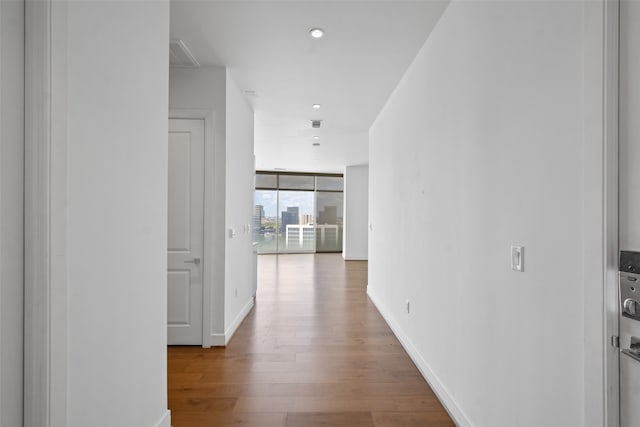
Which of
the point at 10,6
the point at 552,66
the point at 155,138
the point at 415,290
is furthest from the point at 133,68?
the point at 415,290

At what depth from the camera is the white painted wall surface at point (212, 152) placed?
10.7ft

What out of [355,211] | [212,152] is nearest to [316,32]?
[212,152]

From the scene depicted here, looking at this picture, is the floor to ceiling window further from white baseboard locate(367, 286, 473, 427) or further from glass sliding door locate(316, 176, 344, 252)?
white baseboard locate(367, 286, 473, 427)

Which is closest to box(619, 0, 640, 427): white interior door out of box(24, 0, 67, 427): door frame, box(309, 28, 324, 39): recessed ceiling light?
box(24, 0, 67, 427): door frame

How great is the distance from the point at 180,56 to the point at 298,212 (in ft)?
27.9

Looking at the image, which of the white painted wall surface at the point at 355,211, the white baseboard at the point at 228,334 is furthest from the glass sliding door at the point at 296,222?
the white baseboard at the point at 228,334

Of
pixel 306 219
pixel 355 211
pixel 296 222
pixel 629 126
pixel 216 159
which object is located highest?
pixel 216 159

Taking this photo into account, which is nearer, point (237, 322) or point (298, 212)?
point (237, 322)

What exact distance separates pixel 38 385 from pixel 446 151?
2302 mm

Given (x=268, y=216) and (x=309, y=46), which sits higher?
(x=309, y=46)

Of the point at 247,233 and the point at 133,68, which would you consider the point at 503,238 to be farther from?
the point at 247,233

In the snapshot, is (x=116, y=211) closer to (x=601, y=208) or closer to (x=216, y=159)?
(x=601, y=208)

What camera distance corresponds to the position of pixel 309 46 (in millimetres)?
2820

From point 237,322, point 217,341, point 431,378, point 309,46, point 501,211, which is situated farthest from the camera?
point 237,322
